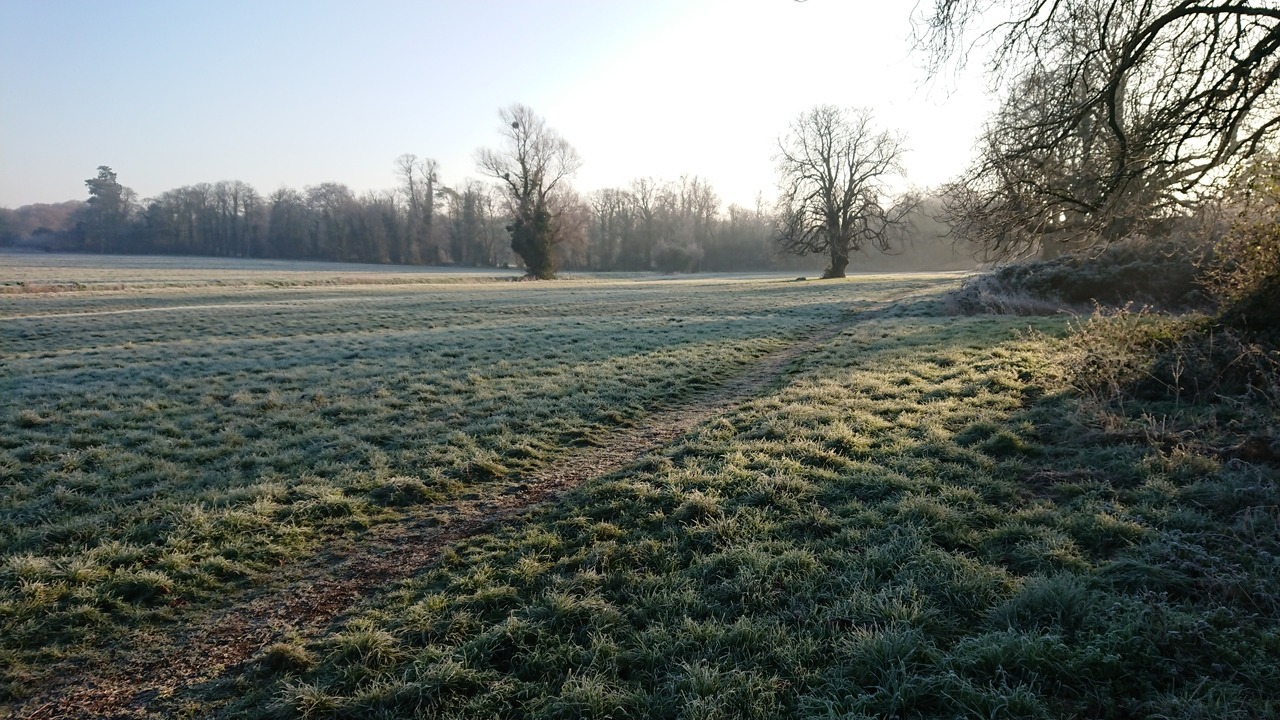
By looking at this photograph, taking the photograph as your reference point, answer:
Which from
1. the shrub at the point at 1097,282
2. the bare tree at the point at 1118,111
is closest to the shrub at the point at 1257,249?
the bare tree at the point at 1118,111

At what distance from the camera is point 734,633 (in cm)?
346

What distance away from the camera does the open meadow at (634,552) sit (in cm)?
313

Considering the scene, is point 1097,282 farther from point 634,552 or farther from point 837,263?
point 837,263

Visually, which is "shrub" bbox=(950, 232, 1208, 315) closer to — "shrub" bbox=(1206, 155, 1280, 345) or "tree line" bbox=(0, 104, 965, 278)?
"shrub" bbox=(1206, 155, 1280, 345)

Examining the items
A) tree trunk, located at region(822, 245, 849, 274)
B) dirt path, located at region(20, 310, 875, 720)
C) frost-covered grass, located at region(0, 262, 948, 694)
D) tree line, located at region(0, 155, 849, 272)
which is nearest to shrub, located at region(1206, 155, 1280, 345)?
frost-covered grass, located at region(0, 262, 948, 694)

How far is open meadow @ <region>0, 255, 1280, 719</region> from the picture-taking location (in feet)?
10.3

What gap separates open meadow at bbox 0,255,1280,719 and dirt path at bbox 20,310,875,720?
3 cm

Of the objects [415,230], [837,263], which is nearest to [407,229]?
[415,230]

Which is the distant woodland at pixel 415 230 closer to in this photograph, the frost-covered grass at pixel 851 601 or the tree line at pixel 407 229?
the tree line at pixel 407 229

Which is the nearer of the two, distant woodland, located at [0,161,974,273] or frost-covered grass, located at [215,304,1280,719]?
frost-covered grass, located at [215,304,1280,719]

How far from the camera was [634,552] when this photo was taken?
459 centimetres

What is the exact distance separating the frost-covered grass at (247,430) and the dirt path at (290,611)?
0.87 ft

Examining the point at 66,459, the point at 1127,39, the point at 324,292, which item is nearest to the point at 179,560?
the point at 66,459

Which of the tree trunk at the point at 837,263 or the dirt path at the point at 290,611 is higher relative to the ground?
the tree trunk at the point at 837,263
